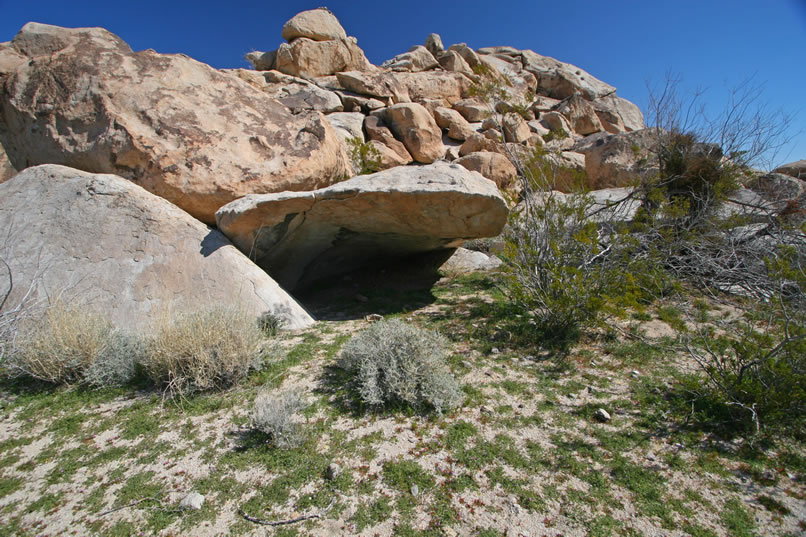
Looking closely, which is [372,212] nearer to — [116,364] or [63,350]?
[116,364]

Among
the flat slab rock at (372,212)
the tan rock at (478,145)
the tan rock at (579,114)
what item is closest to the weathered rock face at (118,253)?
the flat slab rock at (372,212)

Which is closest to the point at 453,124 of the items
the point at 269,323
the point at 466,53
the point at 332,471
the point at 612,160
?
the point at 612,160

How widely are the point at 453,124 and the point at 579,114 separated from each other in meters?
8.38

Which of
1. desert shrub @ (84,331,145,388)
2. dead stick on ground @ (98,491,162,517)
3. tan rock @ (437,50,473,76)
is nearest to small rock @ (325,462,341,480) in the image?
dead stick on ground @ (98,491,162,517)

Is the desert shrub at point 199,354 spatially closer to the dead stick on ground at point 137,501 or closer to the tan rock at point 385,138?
the dead stick on ground at point 137,501

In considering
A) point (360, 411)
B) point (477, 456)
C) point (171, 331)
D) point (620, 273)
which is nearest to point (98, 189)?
point (171, 331)

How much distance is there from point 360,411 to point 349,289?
12.8 feet

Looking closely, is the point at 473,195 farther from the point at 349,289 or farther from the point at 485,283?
the point at 349,289

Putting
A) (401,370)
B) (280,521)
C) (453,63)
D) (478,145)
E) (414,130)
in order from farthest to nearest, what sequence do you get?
(453,63), (478,145), (414,130), (401,370), (280,521)

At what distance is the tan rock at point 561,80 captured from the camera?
2344cm

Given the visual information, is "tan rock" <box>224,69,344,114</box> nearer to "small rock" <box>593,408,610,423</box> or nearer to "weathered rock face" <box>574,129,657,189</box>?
"weathered rock face" <box>574,129,657,189</box>

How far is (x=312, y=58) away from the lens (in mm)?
17469

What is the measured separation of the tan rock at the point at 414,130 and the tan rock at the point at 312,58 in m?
5.25

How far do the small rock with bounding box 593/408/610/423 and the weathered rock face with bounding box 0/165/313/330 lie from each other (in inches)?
125
